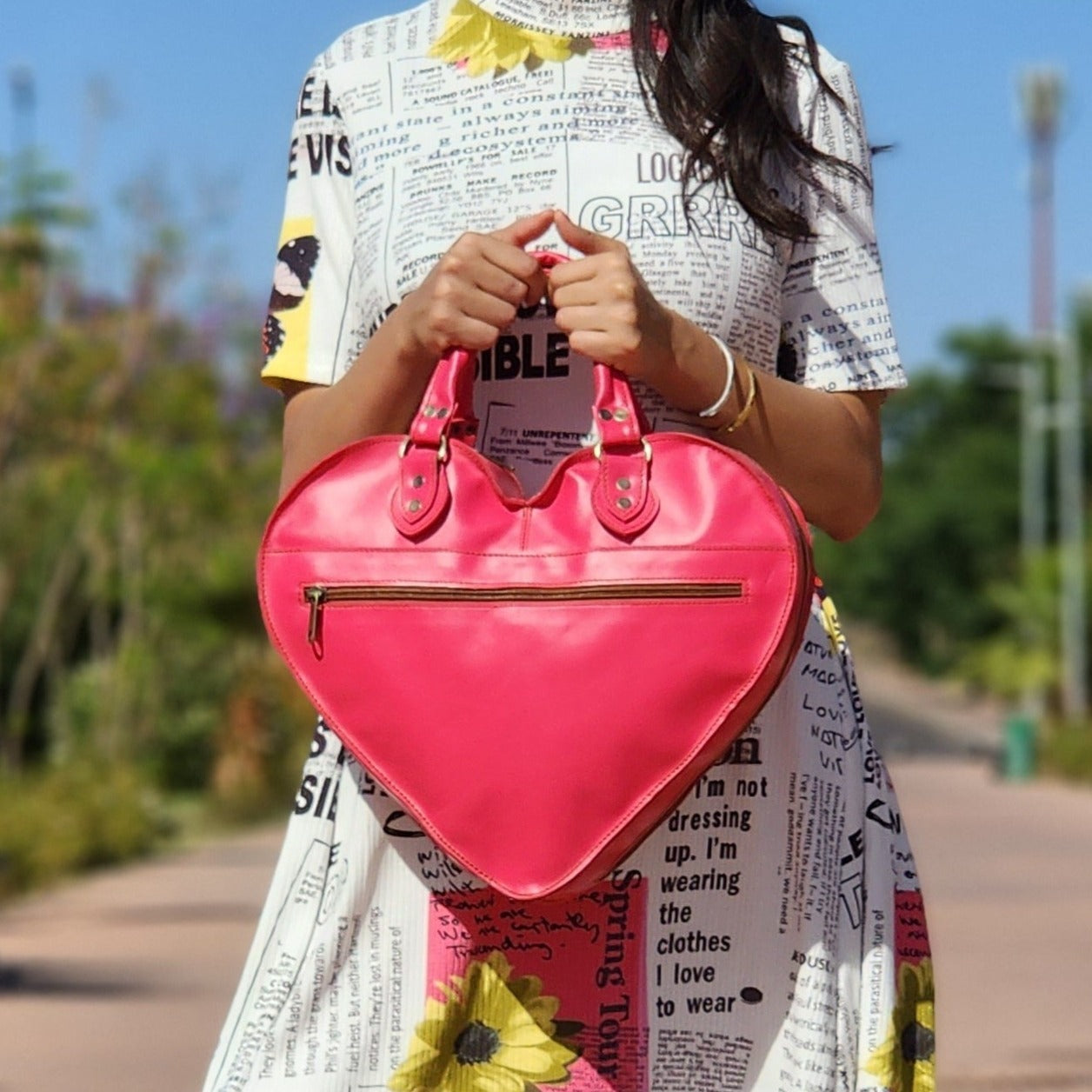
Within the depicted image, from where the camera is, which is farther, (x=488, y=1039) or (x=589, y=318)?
(x=488, y=1039)

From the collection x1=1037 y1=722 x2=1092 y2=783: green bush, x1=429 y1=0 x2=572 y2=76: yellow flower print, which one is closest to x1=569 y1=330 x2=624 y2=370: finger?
x1=429 y1=0 x2=572 y2=76: yellow flower print

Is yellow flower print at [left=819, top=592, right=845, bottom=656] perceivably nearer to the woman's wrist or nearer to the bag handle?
the woman's wrist

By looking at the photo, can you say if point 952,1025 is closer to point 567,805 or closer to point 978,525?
point 567,805

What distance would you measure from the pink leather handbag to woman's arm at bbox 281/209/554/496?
0.04m

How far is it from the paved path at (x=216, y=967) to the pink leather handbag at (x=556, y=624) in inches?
201

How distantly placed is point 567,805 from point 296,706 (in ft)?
73.0

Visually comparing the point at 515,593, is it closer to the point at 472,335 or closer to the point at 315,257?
the point at 472,335

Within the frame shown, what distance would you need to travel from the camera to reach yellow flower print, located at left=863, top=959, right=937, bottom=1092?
6.52ft

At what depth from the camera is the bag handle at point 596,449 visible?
181 cm

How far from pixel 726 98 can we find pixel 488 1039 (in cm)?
83

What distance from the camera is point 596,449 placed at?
182 centimetres

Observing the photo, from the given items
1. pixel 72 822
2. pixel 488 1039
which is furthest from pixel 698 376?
pixel 72 822

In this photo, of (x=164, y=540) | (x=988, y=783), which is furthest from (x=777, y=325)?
(x=988, y=783)

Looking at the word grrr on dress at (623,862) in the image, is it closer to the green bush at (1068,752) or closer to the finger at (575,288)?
the finger at (575,288)
